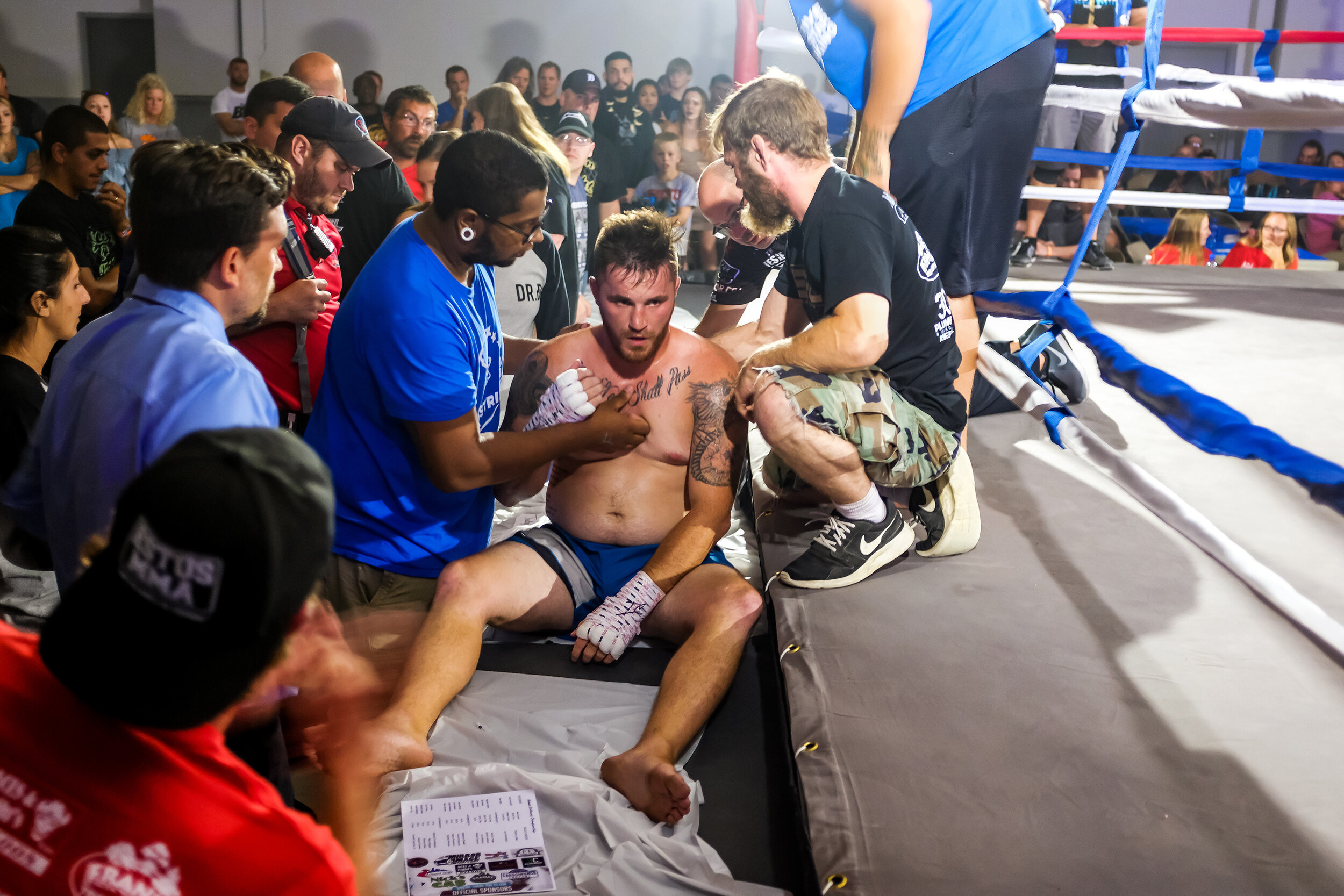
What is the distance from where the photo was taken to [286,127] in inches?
103

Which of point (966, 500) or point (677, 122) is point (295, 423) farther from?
point (677, 122)

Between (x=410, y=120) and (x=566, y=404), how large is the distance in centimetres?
271

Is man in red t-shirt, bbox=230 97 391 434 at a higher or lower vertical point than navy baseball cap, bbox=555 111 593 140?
lower

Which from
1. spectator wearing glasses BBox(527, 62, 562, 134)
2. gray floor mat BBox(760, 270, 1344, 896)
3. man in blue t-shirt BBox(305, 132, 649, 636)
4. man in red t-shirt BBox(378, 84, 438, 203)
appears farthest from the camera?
spectator wearing glasses BBox(527, 62, 562, 134)

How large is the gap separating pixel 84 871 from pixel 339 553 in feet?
5.31

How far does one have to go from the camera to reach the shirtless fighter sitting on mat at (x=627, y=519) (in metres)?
2.08

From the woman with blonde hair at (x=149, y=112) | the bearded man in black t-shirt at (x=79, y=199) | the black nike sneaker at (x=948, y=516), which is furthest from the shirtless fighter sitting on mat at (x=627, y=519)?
the woman with blonde hair at (x=149, y=112)

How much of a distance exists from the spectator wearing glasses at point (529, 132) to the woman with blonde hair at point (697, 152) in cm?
353

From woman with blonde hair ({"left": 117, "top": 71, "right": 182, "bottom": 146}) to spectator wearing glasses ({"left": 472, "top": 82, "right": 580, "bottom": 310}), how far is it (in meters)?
5.20

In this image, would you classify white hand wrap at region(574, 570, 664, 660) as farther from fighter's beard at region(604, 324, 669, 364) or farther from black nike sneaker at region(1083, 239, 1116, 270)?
black nike sneaker at region(1083, 239, 1116, 270)

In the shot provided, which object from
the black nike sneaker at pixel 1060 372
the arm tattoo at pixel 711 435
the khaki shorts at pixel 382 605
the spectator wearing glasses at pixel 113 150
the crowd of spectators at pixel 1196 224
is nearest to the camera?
the khaki shorts at pixel 382 605

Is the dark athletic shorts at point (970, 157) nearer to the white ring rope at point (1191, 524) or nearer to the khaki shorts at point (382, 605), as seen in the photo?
the white ring rope at point (1191, 524)

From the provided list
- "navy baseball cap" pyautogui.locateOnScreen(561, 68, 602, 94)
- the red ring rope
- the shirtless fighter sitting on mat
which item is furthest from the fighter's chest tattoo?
"navy baseball cap" pyautogui.locateOnScreen(561, 68, 602, 94)

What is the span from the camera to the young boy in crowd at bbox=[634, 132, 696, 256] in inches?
270
